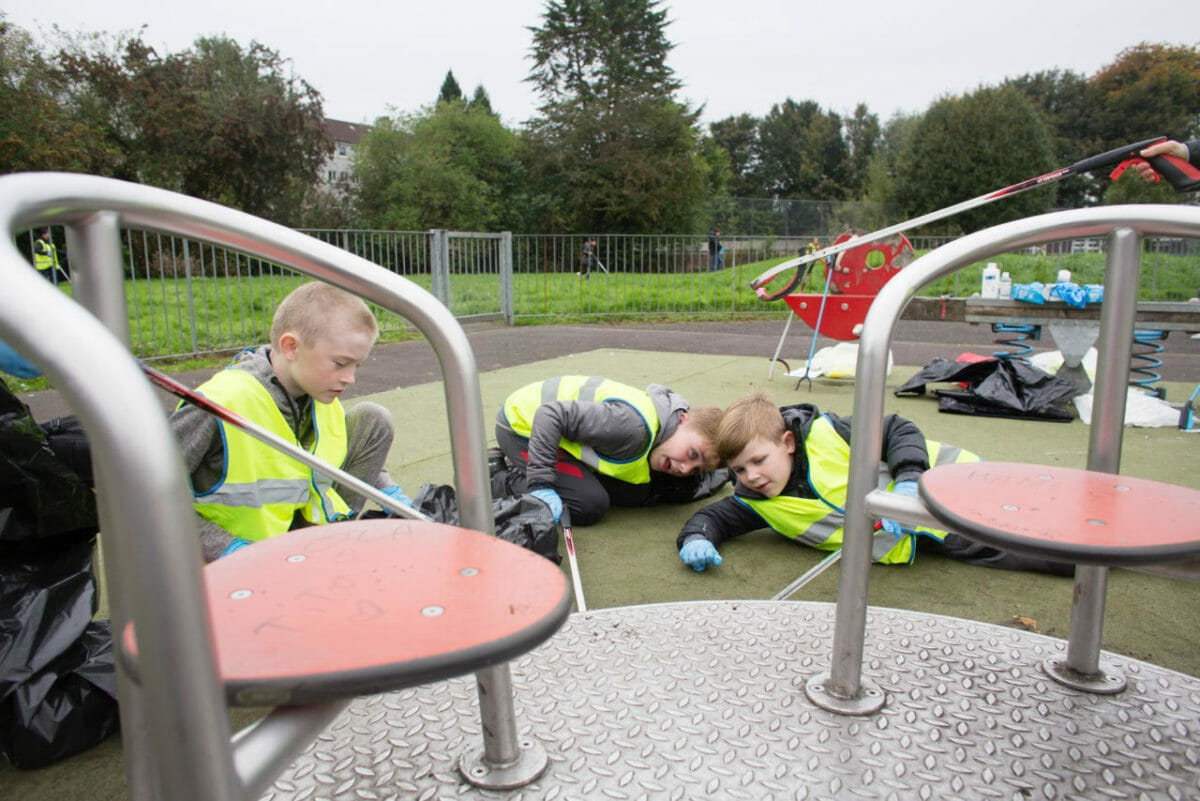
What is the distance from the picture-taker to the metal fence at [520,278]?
310 inches

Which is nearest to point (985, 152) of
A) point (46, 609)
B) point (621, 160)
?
point (621, 160)

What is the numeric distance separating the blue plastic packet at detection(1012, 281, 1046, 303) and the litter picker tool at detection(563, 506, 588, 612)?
4322 mm

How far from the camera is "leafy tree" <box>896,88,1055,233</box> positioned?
26766 mm

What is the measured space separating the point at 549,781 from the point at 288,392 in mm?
1514

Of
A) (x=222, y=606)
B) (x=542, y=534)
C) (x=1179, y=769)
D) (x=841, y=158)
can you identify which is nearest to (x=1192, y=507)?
(x=1179, y=769)

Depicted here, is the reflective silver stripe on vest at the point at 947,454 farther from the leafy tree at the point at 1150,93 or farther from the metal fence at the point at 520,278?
the leafy tree at the point at 1150,93

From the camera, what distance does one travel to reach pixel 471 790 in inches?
45.9

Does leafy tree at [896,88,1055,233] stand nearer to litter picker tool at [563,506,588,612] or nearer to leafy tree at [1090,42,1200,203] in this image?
leafy tree at [1090,42,1200,203]

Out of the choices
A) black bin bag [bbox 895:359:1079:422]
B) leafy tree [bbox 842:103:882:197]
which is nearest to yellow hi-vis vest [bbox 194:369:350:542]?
black bin bag [bbox 895:359:1079:422]

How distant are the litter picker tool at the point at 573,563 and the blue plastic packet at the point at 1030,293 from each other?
170 inches

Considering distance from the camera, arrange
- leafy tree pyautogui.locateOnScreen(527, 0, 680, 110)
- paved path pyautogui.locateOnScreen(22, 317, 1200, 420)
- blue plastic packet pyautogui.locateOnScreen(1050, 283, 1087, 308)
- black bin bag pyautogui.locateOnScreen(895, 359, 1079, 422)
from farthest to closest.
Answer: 1. leafy tree pyautogui.locateOnScreen(527, 0, 680, 110)
2. paved path pyautogui.locateOnScreen(22, 317, 1200, 420)
3. blue plastic packet pyautogui.locateOnScreen(1050, 283, 1087, 308)
4. black bin bag pyautogui.locateOnScreen(895, 359, 1079, 422)

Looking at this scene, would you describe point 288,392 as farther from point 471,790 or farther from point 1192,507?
point 1192,507

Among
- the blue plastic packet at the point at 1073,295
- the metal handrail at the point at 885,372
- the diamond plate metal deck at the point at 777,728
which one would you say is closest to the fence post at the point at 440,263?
the blue plastic packet at the point at 1073,295

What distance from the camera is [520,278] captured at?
11562 millimetres
